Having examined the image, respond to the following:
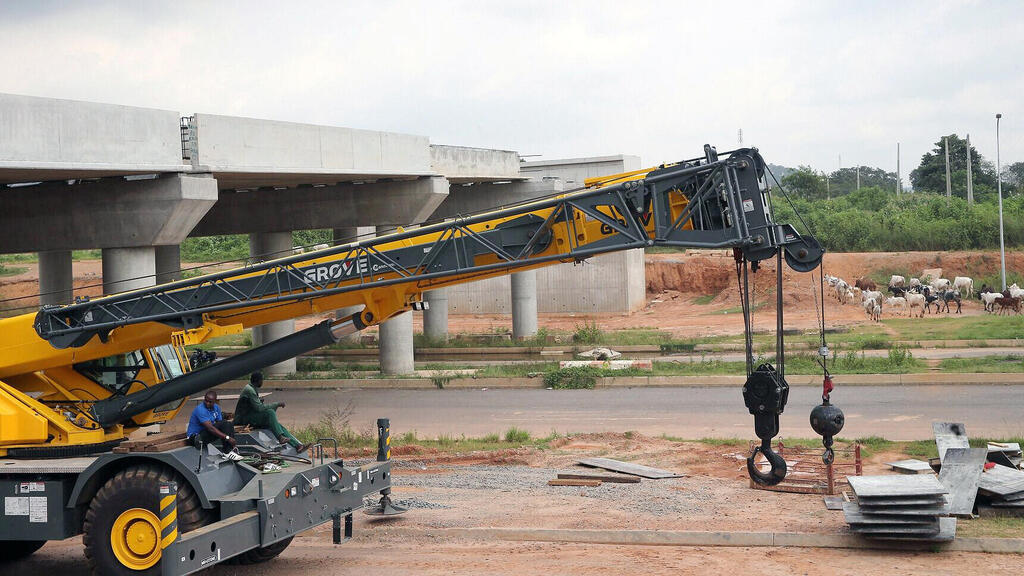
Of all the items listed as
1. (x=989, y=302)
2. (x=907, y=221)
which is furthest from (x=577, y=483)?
(x=907, y=221)

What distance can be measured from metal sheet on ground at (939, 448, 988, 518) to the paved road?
5633mm

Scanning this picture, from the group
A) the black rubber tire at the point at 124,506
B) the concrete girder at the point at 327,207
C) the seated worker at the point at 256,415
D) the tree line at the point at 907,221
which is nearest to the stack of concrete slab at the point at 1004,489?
the seated worker at the point at 256,415

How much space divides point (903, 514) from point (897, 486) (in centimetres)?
47

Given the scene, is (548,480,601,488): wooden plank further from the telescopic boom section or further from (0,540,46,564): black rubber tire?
(0,540,46,564): black rubber tire

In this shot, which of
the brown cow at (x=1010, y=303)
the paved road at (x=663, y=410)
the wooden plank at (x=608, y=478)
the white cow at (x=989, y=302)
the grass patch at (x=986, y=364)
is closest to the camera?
the wooden plank at (x=608, y=478)

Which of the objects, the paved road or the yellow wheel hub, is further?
the paved road

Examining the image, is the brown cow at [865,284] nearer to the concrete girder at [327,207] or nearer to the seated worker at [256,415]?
the concrete girder at [327,207]

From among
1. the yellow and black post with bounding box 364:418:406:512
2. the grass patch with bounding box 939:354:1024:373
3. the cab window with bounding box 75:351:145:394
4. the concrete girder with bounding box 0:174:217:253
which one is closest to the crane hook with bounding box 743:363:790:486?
the yellow and black post with bounding box 364:418:406:512

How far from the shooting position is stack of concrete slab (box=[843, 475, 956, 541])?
39.2 ft

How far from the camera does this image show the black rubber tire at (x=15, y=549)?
1293 cm

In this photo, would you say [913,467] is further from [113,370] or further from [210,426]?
[113,370]

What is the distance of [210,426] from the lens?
11.5m

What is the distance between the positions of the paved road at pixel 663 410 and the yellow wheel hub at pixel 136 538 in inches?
381

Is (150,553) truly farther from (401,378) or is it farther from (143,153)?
(401,378)
